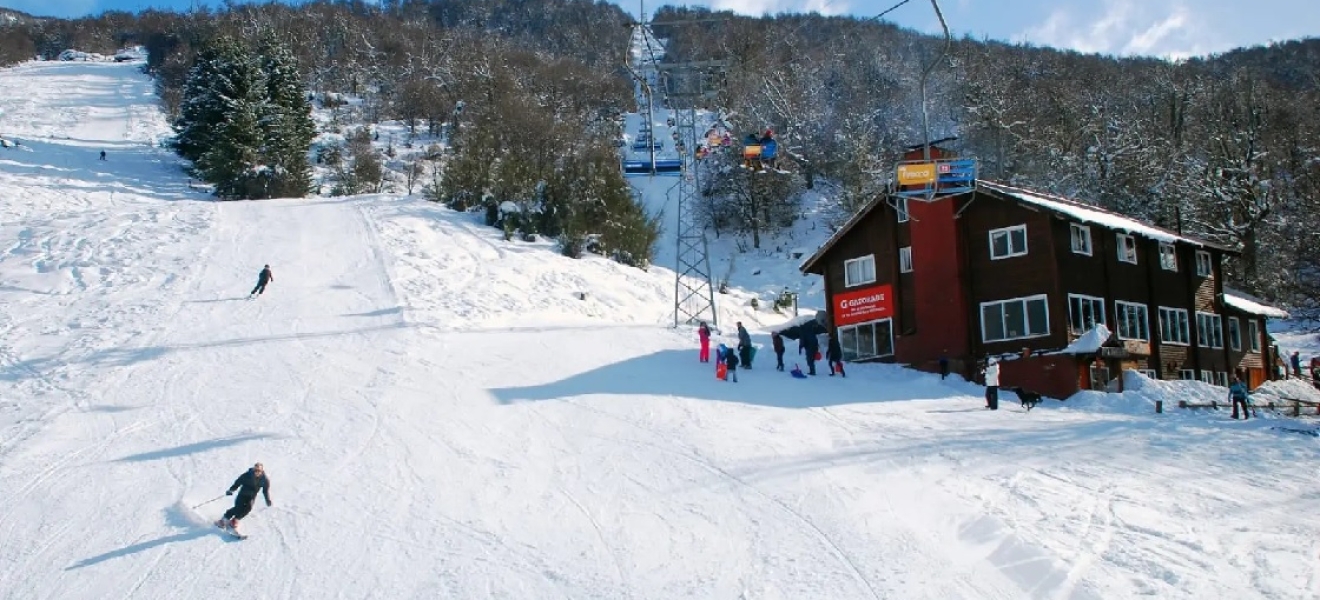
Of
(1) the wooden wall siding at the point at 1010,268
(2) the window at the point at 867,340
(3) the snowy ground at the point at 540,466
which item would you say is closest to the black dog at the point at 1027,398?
(3) the snowy ground at the point at 540,466

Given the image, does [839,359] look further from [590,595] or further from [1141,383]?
[590,595]

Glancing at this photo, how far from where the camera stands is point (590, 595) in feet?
38.6

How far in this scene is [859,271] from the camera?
3375 centimetres

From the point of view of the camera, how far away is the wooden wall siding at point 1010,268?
2891cm

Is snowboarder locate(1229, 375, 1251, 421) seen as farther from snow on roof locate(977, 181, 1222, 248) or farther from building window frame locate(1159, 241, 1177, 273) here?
building window frame locate(1159, 241, 1177, 273)

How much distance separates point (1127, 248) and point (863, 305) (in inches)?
333

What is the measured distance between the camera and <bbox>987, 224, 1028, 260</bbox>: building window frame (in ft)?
97.1

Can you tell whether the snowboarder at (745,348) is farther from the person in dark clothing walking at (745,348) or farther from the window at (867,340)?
the window at (867,340)

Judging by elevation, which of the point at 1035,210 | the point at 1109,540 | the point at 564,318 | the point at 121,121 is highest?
the point at 121,121

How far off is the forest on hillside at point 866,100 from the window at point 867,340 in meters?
10.6

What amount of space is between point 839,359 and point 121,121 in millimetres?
71040

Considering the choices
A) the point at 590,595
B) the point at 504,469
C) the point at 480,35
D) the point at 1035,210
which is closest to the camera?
the point at 590,595

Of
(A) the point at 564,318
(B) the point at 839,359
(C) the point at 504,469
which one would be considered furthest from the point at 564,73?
(C) the point at 504,469

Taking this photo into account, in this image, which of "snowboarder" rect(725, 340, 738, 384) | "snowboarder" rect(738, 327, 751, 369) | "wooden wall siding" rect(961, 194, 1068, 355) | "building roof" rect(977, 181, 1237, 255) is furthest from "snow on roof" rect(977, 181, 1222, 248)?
"snowboarder" rect(725, 340, 738, 384)
